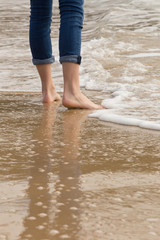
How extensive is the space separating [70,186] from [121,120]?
1066 mm

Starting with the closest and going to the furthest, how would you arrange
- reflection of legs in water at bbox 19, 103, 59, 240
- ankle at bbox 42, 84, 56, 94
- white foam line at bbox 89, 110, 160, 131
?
1. reflection of legs in water at bbox 19, 103, 59, 240
2. white foam line at bbox 89, 110, 160, 131
3. ankle at bbox 42, 84, 56, 94

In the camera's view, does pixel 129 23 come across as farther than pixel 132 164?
Yes

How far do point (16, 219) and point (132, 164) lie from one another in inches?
23.4

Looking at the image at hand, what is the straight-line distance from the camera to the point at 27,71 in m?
4.75

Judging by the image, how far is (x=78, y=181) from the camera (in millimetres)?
1480

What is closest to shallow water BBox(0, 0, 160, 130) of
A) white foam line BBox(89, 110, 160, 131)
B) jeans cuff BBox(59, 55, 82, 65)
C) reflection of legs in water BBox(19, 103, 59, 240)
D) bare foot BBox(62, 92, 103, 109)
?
white foam line BBox(89, 110, 160, 131)

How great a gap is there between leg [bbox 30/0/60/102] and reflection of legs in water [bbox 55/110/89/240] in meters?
0.87

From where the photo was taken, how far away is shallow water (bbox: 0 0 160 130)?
10.1 feet

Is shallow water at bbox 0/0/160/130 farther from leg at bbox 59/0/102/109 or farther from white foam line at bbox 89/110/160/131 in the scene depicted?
leg at bbox 59/0/102/109

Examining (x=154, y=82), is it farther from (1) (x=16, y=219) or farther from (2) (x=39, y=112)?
(1) (x=16, y=219)

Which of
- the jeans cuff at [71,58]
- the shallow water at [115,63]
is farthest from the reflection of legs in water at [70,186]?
the jeans cuff at [71,58]

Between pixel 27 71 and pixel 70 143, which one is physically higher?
pixel 70 143

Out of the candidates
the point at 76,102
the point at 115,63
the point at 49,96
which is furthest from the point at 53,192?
the point at 115,63

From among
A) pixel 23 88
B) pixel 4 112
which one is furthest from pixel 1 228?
pixel 23 88
